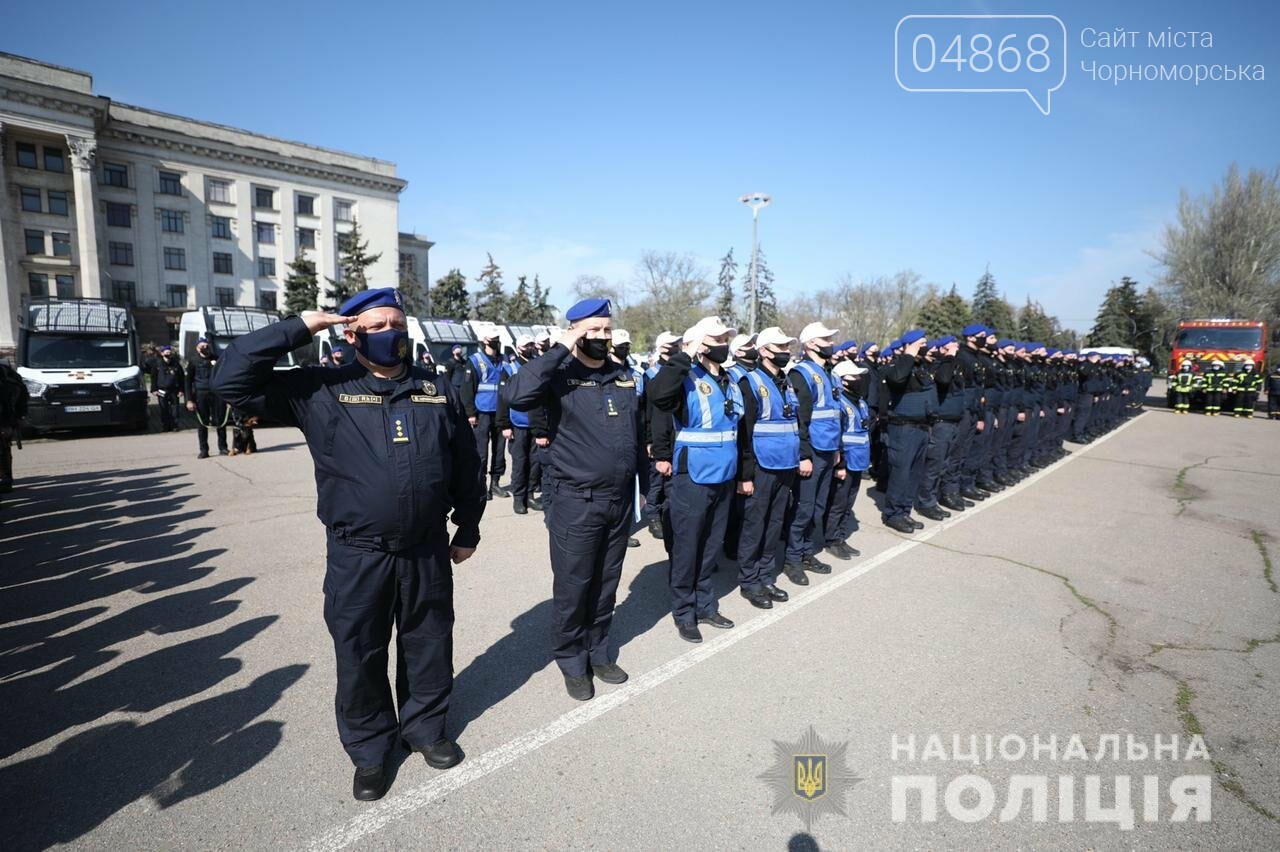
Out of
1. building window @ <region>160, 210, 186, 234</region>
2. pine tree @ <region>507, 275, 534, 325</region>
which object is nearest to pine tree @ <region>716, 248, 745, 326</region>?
pine tree @ <region>507, 275, 534, 325</region>

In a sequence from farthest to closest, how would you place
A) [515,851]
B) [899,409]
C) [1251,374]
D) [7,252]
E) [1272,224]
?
1. [7,252]
2. [1272,224]
3. [1251,374]
4. [899,409]
5. [515,851]

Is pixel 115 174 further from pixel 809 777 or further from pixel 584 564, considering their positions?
pixel 809 777

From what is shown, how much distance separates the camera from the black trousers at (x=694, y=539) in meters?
4.39

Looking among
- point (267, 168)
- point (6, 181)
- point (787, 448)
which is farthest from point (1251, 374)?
point (6, 181)

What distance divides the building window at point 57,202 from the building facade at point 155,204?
66 millimetres

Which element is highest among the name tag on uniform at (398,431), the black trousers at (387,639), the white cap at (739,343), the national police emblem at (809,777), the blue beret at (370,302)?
the blue beret at (370,302)

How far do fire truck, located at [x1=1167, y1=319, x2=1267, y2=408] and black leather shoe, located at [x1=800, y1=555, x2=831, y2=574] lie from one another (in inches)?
917

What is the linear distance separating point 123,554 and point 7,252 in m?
48.8

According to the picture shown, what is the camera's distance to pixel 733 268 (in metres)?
57.7

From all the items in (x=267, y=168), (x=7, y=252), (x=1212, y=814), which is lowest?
(x=1212, y=814)

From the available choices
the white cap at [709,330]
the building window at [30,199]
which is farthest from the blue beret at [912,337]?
the building window at [30,199]

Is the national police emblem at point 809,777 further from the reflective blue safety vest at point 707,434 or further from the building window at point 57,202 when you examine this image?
the building window at point 57,202

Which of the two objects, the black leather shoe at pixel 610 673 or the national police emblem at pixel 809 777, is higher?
the black leather shoe at pixel 610 673

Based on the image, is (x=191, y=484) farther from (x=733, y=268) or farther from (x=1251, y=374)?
(x=733, y=268)
